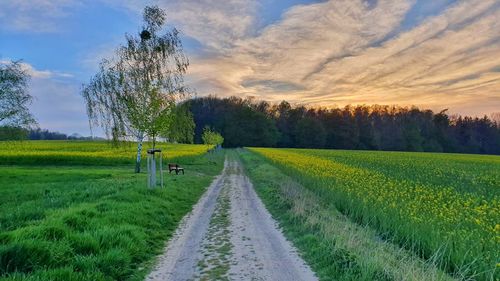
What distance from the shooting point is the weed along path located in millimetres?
7621

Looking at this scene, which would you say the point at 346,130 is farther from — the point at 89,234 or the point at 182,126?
the point at 89,234

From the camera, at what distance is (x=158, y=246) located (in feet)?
32.8

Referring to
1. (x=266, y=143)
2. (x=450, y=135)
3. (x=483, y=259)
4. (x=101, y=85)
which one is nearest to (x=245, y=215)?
(x=483, y=259)

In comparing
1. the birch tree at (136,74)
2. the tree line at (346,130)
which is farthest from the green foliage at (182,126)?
the tree line at (346,130)

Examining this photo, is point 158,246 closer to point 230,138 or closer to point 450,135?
point 230,138

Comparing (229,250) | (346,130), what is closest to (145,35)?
(229,250)

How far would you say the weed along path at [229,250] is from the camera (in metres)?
7.62

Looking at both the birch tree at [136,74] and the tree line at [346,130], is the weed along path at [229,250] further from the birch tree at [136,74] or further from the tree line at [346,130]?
the tree line at [346,130]

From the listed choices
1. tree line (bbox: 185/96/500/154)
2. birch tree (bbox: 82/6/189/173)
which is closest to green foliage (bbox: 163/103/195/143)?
birch tree (bbox: 82/6/189/173)

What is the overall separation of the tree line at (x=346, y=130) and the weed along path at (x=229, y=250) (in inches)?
4890

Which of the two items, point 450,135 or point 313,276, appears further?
point 450,135

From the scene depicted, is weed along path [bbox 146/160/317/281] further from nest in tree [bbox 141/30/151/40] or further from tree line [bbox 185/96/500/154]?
tree line [bbox 185/96/500/154]

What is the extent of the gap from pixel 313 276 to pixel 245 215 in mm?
6781

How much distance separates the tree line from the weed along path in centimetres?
12421
